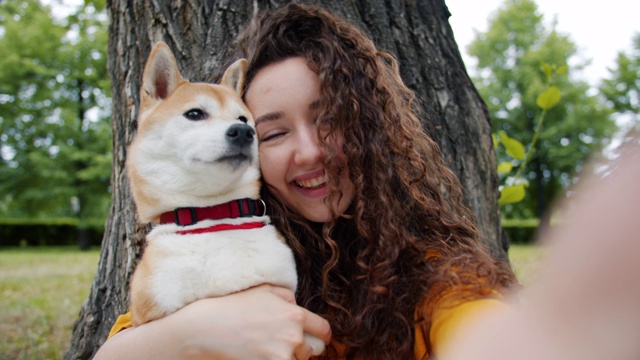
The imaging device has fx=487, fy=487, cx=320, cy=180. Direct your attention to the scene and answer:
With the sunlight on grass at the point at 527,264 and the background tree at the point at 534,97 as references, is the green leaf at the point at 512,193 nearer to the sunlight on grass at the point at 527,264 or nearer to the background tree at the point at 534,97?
the sunlight on grass at the point at 527,264

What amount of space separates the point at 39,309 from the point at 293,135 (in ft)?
18.3

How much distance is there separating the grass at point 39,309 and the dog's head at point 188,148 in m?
3.40

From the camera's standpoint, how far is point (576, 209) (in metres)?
0.66

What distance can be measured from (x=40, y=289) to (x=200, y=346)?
293 inches

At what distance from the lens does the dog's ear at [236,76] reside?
1657 mm

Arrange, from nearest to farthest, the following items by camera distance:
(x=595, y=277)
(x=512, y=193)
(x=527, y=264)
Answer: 1. (x=595, y=277)
2. (x=512, y=193)
3. (x=527, y=264)

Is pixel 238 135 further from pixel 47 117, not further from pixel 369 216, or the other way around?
pixel 47 117

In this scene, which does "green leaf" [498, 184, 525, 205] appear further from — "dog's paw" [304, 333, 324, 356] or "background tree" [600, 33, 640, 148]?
"background tree" [600, 33, 640, 148]

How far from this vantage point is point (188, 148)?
136 centimetres

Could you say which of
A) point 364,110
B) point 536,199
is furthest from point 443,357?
point 536,199

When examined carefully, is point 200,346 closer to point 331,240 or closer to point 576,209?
point 331,240

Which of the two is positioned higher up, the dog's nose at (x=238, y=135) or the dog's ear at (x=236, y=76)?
the dog's ear at (x=236, y=76)

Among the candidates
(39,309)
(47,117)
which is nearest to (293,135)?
(39,309)

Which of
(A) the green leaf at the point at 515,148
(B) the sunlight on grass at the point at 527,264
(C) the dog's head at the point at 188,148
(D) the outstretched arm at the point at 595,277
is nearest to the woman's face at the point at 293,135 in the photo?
(C) the dog's head at the point at 188,148
